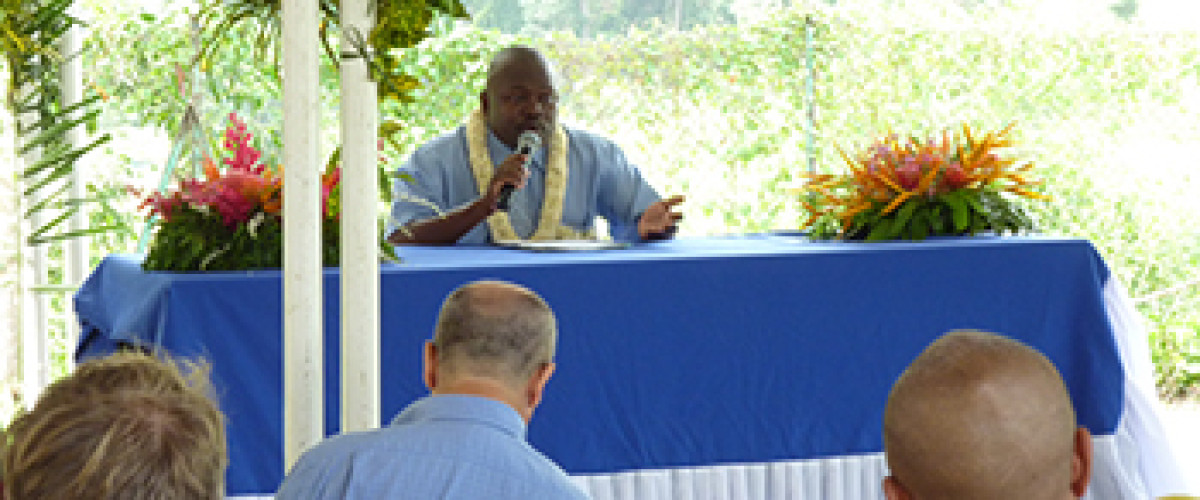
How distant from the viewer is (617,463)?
3.02 meters

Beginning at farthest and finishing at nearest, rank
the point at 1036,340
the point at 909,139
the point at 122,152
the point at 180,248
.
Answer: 1. the point at 122,152
2. the point at 909,139
3. the point at 1036,340
4. the point at 180,248

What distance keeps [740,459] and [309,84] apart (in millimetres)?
1503

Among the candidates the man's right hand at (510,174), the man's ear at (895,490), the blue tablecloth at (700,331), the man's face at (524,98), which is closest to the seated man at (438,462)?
the man's ear at (895,490)

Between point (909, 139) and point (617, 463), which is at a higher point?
point (909, 139)

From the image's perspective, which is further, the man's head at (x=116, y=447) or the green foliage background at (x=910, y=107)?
the green foliage background at (x=910, y=107)

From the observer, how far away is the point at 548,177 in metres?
4.07

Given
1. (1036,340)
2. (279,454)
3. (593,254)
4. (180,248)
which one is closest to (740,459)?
(593,254)

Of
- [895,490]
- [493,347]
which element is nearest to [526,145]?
[493,347]

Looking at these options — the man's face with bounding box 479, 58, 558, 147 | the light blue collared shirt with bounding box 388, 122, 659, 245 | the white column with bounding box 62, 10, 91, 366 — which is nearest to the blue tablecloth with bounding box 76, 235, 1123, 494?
the light blue collared shirt with bounding box 388, 122, 659, 245

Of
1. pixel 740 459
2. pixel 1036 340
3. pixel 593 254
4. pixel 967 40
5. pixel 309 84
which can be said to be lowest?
pixel 740 459

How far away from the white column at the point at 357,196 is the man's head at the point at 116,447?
969 mm

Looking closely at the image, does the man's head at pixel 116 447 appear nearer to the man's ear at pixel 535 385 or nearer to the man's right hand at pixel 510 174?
the man's ear at pixel 535 385

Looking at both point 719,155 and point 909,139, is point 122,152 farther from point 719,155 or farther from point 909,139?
point 909,139

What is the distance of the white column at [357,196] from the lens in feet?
7.16
